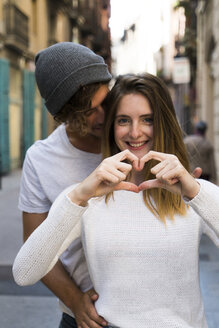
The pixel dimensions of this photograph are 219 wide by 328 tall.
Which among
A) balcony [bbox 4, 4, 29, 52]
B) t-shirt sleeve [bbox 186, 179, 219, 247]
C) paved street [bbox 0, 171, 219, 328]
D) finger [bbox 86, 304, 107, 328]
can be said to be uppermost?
balcony [bbox 4, 4, 29, 52]

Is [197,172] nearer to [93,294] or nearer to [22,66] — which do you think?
[93,294]

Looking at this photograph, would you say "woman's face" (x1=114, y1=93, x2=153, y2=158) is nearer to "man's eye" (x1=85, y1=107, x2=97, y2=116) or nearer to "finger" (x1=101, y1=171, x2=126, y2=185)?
"man's eye" (x1=85, y1=107, x2=97, y2=116)

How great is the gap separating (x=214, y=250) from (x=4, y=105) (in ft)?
36.0

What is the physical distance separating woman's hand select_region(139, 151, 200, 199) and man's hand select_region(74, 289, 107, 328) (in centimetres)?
47

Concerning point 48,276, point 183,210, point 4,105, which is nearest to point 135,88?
point 183,210

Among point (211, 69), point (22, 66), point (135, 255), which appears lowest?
point (135, 255)

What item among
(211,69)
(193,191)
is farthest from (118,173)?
(211,69)

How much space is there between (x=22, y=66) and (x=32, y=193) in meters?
18.1

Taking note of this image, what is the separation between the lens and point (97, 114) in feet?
6.86

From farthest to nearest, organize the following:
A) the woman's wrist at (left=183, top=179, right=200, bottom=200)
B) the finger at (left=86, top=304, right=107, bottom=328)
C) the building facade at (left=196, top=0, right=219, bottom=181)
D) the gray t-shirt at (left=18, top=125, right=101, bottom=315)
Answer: the building facade at (left=196, top=0, right=219, bottom=181) < the gray t-shirt at (left=18, top=125, right=101, bottom=315) < the finger at (left=86, top=304, right=107, bottom=328) < the woman's wrist at (left=183, top=179, right=200, bottom=200)

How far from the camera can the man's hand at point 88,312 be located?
6.38ft

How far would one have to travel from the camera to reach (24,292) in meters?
5.07

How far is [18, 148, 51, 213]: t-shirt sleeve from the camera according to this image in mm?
2193

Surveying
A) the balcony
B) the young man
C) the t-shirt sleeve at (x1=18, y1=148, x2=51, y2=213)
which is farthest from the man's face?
the balcony
